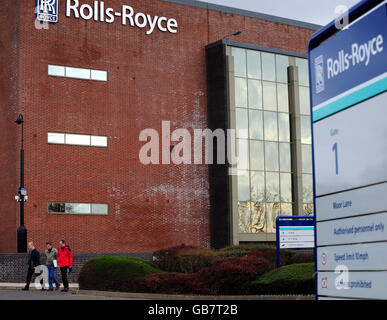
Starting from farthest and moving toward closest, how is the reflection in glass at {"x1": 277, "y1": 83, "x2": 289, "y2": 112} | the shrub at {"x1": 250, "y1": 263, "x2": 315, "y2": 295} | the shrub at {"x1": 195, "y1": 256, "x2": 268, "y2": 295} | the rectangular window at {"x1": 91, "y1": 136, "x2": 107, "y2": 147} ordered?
the reflection in glass at {"x1": 277, "y1": 83, "x2": 289, "y2": 112} < the rectangular window at {"x1": 91, "y1": 136, "x2": 107, "y2": 147} < the shrub at {"x1": 195, "y1": 256, "x2": 268, "y2": 295} < the shrub at {"x1": 250, "y1": 263, "x2": 315, "y2": 295}

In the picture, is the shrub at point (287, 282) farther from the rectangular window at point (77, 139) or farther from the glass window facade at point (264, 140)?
the glass window facade at point (264, 140)

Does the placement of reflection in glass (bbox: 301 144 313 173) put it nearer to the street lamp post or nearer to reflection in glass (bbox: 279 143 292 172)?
reflection in glass (bbox: 279 143 292 172)

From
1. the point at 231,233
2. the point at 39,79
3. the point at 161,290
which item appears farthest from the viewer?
the point at 231,233

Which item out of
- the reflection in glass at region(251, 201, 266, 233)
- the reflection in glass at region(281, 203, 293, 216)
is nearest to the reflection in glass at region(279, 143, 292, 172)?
the reflection in glass at region(281, 203, 293, 216)

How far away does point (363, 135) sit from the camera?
4.19 m

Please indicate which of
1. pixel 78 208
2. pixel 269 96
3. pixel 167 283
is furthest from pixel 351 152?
pixel 269 96

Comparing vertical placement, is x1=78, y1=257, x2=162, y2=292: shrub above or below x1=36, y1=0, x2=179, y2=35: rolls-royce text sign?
below

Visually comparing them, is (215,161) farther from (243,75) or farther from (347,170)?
(347,170)

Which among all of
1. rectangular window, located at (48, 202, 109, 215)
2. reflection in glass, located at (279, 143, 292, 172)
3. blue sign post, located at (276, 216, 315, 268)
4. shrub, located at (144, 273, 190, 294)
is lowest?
shrub, located at (144, 273, 190, 294)

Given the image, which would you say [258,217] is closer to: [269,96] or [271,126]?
[271,126]

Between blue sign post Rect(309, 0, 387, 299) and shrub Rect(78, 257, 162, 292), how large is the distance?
52.9 feet

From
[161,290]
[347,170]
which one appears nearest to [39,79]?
[161,290]

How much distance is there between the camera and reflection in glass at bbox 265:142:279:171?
4225 centimetres
